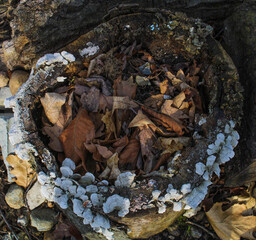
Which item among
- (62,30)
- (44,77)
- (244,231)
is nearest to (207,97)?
(244,231)

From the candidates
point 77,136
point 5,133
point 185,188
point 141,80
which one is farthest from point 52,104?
point 185,188

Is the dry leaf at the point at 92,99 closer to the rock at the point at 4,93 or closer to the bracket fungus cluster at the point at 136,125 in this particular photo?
the bracket fungus cluster at the point at 136,125

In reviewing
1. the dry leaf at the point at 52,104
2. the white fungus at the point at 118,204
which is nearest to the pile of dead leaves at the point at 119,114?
the dry leaf at the point at 52,104

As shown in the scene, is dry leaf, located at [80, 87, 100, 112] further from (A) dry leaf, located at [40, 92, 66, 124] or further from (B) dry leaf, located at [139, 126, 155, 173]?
(B) dry leaf, located at [139, 126, 155, 173]

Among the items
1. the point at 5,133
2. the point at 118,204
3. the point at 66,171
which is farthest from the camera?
the point at 5,133

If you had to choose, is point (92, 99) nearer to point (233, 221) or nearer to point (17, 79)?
point (17, 79)

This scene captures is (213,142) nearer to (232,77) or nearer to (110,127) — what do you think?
(232,77)
